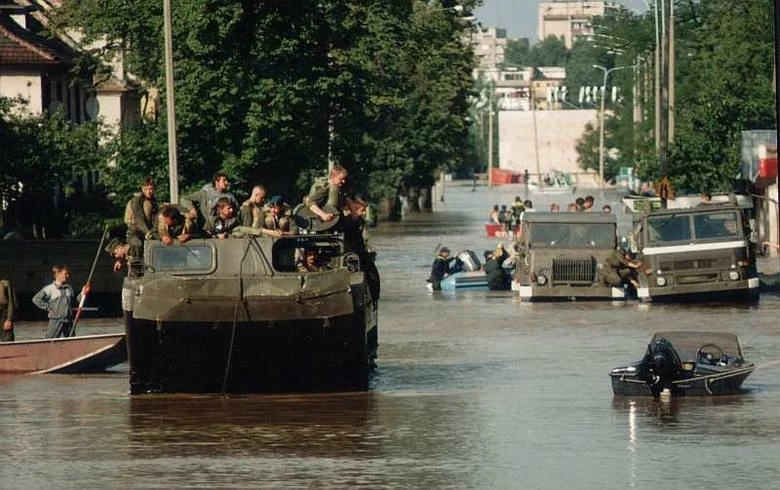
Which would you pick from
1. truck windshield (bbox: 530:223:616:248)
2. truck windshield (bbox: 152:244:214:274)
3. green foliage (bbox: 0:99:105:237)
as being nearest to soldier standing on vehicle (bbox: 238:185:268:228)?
truck windshield (bbox: 152:244:214:274)

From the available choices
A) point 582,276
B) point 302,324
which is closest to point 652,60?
point 582,276

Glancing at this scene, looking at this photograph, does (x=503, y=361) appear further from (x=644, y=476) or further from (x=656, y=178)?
(x=656, y=178)

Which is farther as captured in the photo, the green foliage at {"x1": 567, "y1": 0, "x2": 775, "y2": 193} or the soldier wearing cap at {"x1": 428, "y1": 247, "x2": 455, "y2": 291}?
the green foliage at {"x1": 567, "y1": 0, "x2": 775, "y2": 193}

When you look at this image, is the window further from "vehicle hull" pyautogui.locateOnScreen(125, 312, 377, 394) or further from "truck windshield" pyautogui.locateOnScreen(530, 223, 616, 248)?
"truck windshield" pyautogui.locateOnScreen(530, 223, 616, 248)

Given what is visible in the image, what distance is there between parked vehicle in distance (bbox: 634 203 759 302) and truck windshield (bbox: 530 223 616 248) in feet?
2.36

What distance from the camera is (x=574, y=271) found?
41.1 m

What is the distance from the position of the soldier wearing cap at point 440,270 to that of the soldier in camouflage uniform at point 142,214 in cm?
1970

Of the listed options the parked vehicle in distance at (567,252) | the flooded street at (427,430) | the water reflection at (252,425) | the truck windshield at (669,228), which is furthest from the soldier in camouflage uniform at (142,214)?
the truck windshield at (669,228)

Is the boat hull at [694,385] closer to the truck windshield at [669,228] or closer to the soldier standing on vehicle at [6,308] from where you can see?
the soldier standing on vehicle at [6,308]

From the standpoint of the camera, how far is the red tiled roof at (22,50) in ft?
214

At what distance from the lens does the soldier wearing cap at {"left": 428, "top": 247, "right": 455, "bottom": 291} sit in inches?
1869

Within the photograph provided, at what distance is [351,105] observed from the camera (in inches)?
2146

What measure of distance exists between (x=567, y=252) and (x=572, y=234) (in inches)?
20.1

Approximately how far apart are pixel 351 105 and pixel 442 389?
30.0m
